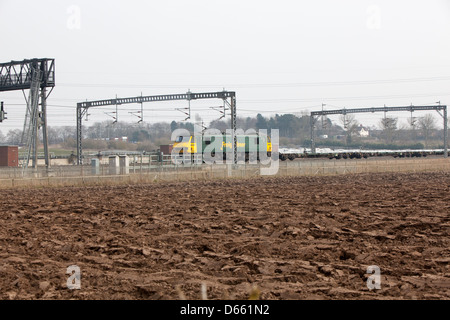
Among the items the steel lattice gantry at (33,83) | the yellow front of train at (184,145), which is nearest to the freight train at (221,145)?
the yellow front of train at (184,145)

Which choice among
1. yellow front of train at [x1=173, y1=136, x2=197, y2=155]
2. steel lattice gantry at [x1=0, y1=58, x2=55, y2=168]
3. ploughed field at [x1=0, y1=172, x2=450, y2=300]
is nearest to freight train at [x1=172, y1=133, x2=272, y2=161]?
yellow front of train at [x1=173, y1=136, x2=197, y2=155]

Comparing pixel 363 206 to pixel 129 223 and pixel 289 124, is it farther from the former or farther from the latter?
pixel 289 124

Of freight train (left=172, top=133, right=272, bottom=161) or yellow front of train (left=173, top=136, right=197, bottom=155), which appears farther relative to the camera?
freight train (left=172, top=133, right=272, bottom=161)

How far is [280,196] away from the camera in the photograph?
64.6ft

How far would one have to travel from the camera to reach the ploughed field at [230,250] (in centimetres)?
689

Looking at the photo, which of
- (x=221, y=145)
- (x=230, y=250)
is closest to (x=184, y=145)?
(x=221, y=145)

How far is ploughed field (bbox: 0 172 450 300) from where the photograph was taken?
6.89 meters

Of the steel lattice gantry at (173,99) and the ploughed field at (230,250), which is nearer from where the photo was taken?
the ploughed field at (230,250)

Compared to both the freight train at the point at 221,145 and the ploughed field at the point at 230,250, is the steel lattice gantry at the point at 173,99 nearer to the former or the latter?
the freight train at the point at 221,145

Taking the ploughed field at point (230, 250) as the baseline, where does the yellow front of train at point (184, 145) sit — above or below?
above

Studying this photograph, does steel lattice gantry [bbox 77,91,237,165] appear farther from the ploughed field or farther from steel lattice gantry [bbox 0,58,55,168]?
the ploughed field

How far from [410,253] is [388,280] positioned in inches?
77.1
